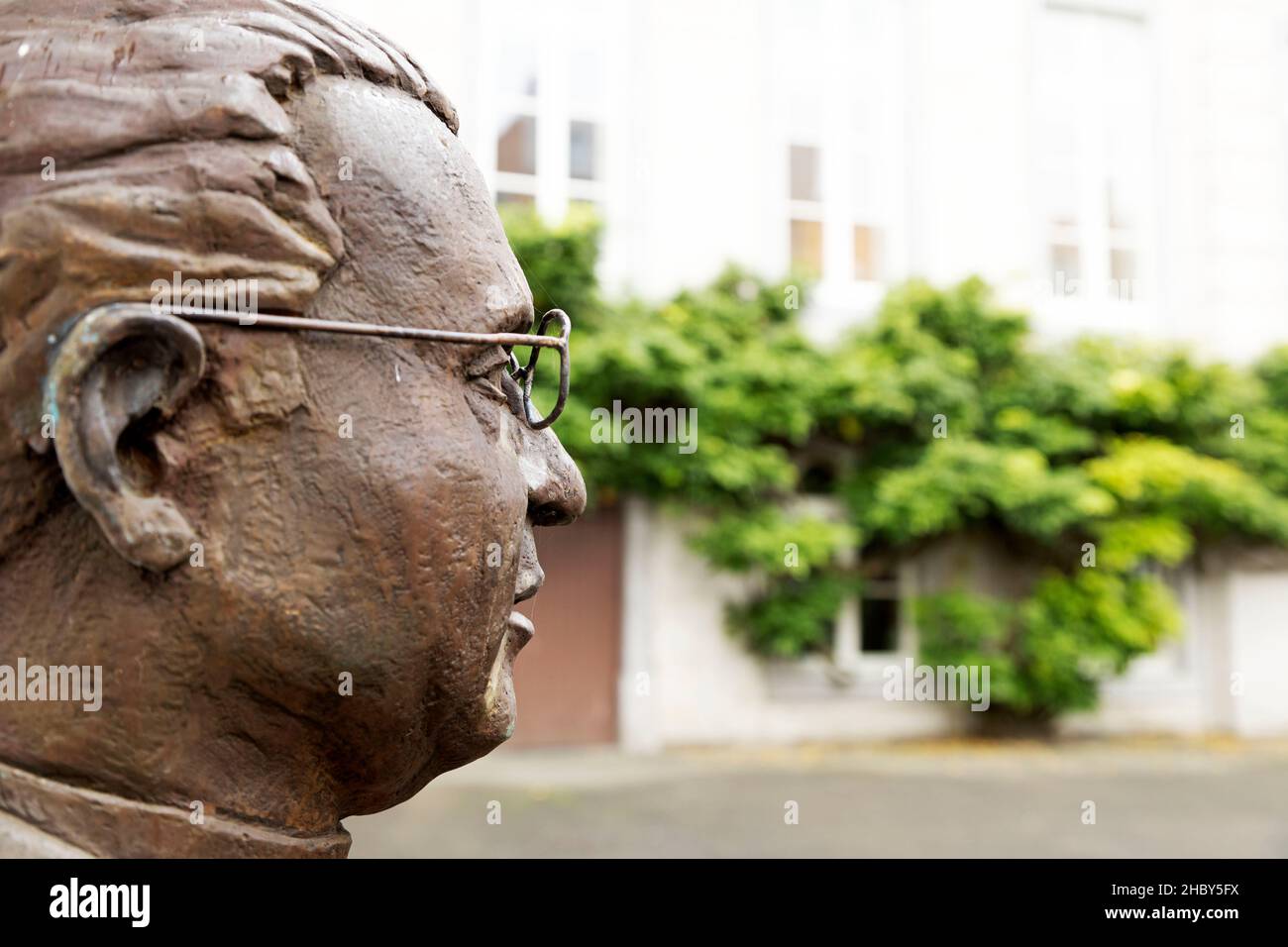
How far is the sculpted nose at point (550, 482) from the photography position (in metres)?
1.51

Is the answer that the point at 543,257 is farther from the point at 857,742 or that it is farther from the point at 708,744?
the point at 857,742

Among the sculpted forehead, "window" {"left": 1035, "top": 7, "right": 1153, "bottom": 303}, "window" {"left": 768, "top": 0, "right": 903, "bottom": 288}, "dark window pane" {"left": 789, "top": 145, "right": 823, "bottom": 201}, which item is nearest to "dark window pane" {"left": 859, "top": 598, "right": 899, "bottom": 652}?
"window" {"left": 768, "top": 0, "right": 903, "bottom": 288}

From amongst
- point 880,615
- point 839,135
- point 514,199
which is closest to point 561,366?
point 514,199

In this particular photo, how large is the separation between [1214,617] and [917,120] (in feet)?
16.2

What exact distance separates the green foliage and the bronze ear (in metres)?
6.45

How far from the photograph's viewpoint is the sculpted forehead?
1.33 metres

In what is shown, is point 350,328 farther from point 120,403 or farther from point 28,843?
point 28,843

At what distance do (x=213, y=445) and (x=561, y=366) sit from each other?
1.43 feet

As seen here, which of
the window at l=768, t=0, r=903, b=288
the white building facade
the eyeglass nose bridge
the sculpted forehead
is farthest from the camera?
the window at l=768, t=0, r=903, b=288

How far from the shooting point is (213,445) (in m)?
1.26

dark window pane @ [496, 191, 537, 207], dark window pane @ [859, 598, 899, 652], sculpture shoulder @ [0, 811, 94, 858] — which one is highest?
dark window pane @ [496, 191, 537, 207]

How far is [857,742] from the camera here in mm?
8914

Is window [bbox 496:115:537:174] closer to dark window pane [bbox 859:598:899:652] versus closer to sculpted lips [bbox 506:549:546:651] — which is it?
dark window pane [bbox 859:598:899:652]

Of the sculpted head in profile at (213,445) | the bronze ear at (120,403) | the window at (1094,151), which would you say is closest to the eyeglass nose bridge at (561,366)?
the sculpted head in profile at (213,445)
